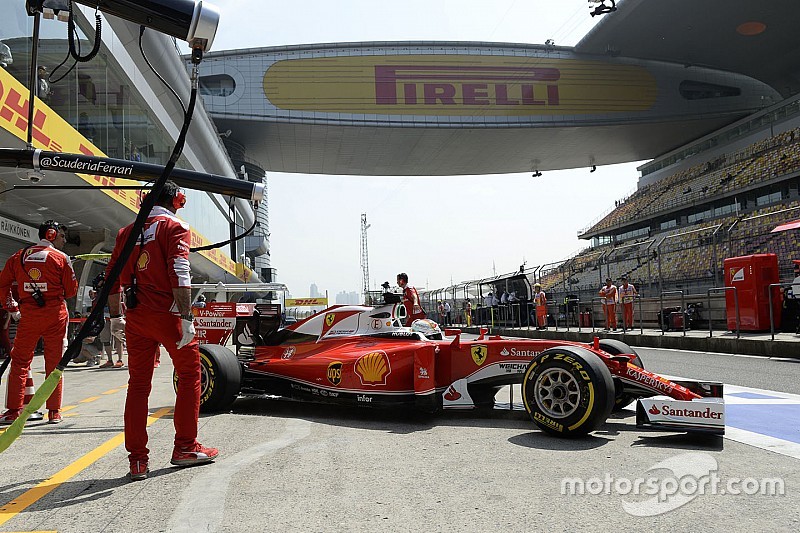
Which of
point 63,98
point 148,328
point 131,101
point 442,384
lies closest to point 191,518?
point 148,328

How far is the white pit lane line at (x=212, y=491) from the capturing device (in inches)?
110

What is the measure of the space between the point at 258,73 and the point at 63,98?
31966 mm

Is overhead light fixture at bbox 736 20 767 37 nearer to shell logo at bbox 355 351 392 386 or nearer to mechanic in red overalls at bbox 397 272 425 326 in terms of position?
mechanic in red overalls at bbox 397 272 425 326

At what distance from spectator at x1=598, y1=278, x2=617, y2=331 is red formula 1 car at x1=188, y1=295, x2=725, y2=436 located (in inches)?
469

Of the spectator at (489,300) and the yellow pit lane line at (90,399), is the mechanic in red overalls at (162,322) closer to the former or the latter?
the yellow pit lane line at (90,399)

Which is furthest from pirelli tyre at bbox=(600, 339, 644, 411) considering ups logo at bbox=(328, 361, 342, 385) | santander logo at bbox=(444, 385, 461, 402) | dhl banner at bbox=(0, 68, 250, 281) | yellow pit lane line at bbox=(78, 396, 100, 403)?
yellow pit lane line at bbox=(78, 396, 100, 403)

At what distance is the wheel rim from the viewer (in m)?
4.36

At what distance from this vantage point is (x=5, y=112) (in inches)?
323

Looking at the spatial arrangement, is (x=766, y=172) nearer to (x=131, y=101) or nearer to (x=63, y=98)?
(x=131, y=101)

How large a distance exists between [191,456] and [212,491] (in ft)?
2.00

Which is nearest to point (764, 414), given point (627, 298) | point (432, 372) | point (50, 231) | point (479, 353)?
point (479, 353)

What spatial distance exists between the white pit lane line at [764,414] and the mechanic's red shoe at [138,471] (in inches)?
148

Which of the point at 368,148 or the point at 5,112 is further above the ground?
the point at 368,148

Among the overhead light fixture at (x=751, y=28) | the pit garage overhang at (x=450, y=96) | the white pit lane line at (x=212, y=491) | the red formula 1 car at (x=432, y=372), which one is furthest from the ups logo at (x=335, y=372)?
the overhead light fixture at (x=751, y=28)
